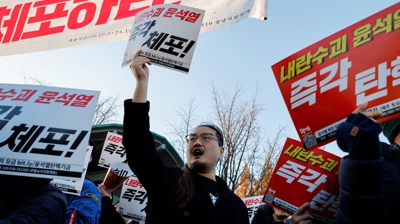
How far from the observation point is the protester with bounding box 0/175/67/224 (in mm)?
1840

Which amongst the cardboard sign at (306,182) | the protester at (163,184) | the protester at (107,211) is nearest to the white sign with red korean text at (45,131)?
the protester at (163,184)

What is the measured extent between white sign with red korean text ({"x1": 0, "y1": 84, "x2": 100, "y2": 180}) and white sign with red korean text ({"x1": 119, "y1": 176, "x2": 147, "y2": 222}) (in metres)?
3.68

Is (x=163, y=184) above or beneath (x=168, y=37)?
beneath

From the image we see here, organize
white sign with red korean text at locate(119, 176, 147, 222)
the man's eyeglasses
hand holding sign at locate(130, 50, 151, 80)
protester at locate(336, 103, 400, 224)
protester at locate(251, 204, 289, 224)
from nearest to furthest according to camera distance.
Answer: protester at locate(336, 103, 400, 224) → hand holding sign at locate(130, 50, 151, 80) → the man's eyeglasses → protester at locate(251, 204, 289, 224) → white sign with red korean text at locate(119, 176, 147, 222)

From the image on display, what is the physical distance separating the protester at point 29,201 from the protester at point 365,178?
144cm

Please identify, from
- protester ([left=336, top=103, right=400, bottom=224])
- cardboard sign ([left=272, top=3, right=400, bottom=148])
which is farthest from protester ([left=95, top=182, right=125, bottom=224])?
protester ([left=336, top=103, right=400, bottom=224])

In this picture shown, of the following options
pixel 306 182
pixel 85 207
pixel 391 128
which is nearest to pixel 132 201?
pixel 85 207

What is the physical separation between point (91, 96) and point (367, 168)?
5.48 ft

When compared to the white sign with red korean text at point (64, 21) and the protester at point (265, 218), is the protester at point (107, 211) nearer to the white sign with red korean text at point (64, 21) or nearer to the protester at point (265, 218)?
the protester at point (265, 218)

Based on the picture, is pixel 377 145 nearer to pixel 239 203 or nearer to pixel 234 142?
pixel 239 203

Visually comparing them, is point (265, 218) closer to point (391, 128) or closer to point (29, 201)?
point (391, 128)

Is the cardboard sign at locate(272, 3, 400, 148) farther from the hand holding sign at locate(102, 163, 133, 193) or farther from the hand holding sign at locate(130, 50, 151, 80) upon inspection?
the hand holding sign at locate(102, 163, 133, 193)

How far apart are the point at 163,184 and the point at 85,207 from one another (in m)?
1.09

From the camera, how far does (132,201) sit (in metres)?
5.80
